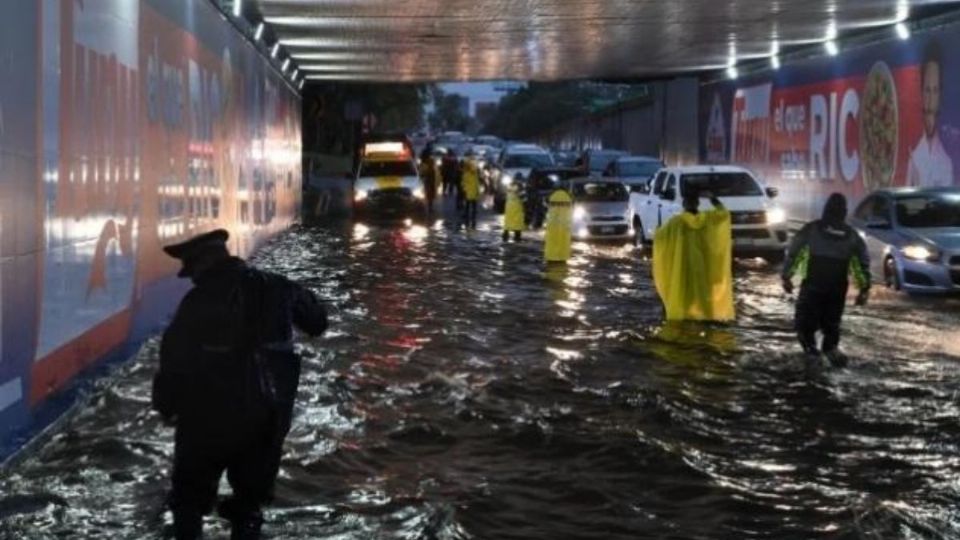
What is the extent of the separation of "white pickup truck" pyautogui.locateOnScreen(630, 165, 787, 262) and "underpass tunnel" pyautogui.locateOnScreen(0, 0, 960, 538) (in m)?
0.19

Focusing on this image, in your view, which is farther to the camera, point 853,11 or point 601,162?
point 601,162

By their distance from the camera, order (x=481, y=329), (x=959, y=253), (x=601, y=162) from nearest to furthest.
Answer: (x=481, y=329) < (x=959, y=253) < (x=601, y=162)

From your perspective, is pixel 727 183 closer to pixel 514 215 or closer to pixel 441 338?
pixel 514 215

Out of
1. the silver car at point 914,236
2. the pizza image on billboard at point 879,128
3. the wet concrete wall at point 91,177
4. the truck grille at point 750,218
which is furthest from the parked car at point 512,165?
the wet concrete wall at point 91,177

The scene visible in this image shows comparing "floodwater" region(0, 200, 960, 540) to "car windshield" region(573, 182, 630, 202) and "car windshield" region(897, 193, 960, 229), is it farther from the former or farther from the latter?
"car windshield" region(573, 182, 630, 202)

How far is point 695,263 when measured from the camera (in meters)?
14.6

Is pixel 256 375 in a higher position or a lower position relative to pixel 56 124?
lower

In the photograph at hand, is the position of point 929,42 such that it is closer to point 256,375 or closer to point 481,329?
point 481,329

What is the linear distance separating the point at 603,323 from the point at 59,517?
28.9 feet

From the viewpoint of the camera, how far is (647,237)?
1016 inches

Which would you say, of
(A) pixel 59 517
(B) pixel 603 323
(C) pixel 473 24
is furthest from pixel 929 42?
(A) pixel 59 517

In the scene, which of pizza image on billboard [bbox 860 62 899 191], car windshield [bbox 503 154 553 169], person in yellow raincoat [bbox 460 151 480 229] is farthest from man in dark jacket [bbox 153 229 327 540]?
car windshield [bbox 503 154 553 169]

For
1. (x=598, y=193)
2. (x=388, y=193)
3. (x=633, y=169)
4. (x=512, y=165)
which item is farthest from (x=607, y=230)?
(x=512, y=165)

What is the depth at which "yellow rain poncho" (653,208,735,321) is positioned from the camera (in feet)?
47.4
